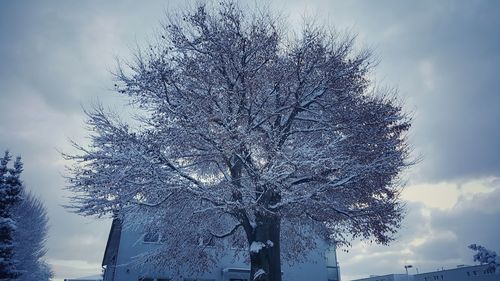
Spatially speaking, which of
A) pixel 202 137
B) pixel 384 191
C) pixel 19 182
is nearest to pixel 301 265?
pixel 384 191

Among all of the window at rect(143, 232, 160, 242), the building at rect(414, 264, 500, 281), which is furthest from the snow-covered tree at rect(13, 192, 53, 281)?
the building at rect(414, 264, 500, 281)

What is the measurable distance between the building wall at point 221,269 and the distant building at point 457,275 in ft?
46.8

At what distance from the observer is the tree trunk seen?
10555mm

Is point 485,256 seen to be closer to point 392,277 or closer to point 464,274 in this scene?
point 464,274

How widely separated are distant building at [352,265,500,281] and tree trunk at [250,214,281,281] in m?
25.0

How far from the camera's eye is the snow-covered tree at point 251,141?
10.1 metres

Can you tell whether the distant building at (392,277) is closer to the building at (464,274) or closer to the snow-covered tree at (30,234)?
the building at (464,274)

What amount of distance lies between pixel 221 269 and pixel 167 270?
360cm

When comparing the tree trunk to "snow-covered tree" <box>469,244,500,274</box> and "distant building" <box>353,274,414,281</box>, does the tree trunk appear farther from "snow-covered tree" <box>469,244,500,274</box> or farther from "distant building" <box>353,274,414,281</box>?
"distant building" <box>353,274,414,281</box>

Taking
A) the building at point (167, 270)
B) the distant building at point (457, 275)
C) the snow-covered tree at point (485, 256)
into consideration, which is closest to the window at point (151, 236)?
the building at point (167, 270)

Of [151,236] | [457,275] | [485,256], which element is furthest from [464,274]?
[151,236]

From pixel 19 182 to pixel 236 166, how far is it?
1351cm

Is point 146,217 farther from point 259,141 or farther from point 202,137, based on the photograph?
point 259,141

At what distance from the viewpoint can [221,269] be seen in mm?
21641
